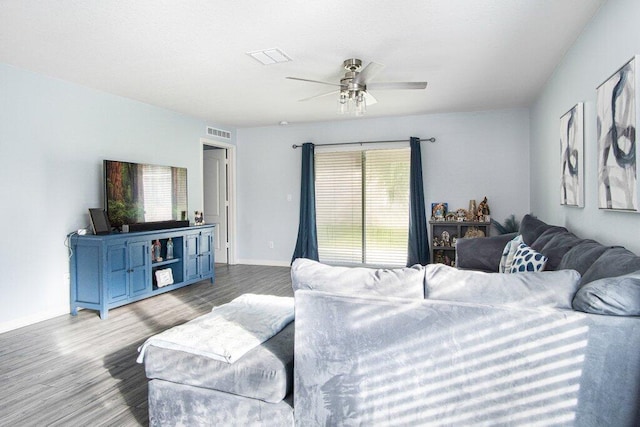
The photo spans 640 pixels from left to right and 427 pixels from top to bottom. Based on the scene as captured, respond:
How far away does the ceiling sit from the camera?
8.40ft

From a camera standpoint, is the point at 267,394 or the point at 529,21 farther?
the point at 529,21

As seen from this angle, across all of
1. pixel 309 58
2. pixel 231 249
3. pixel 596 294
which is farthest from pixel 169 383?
pixel 231 249

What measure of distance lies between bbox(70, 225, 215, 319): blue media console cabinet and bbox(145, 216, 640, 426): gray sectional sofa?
2.39 m

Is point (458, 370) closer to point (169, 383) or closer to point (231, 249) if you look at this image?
point (169, 383)

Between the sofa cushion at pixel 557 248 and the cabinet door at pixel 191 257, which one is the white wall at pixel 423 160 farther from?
the sofa cushion at pixel 557 248

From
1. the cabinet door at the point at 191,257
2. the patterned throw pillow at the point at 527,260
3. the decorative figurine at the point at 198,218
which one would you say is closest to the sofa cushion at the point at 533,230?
the patterned throw pillow at the point at 527,260

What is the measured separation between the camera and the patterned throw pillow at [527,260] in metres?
2.51

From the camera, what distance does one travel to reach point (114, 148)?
4562 millimetres

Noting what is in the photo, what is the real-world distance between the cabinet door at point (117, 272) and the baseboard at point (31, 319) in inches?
23.2

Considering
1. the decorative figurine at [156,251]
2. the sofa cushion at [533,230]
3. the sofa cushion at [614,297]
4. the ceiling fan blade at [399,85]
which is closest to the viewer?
the sofa cushion at [614,297]

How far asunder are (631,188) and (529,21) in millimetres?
1469

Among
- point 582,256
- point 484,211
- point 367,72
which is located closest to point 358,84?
point 367,72

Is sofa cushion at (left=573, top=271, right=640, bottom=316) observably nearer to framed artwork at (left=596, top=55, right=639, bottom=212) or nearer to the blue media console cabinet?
framed artwork at (left=596, top=55, right=639, bottom=212)

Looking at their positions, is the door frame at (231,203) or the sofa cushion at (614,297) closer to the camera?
the sofa cushion at (614,297)
